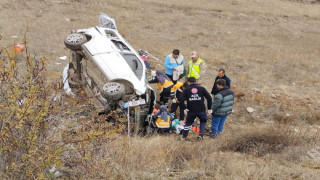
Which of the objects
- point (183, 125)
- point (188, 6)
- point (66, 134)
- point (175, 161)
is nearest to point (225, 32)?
point (188, 6)

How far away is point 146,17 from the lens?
1644 centimetres

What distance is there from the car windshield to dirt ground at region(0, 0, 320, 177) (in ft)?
8.57

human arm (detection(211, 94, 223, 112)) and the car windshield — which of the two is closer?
human arm (detection(211, 94, 223, 112))

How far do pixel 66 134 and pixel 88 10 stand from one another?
48.5ft

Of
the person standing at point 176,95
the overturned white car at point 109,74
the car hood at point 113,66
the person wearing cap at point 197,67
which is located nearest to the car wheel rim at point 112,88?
the overturned white car at point 109,74

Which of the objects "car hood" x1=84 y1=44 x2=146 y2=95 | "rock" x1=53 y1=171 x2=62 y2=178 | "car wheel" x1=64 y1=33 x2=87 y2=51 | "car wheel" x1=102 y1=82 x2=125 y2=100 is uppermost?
"car wheel" x1=64 y1=33 x2=87 y2=51

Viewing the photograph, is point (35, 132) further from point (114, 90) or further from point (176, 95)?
point (176, 95)

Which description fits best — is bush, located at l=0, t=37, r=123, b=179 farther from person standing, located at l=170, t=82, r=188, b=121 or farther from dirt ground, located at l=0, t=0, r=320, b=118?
dirt ground, located at l=0, t=0, r=320, b=118

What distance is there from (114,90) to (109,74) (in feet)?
1.96

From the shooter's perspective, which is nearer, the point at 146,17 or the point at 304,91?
the point at 304,91

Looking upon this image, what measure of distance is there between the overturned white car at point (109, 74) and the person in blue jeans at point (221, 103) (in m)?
1.26

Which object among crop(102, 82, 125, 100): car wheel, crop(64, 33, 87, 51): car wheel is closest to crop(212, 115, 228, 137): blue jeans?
crop(102, 82, 125, 100): car wheel

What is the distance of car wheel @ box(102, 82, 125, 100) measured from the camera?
505 centimetres

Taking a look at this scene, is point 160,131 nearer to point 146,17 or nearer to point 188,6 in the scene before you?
point 146,17
